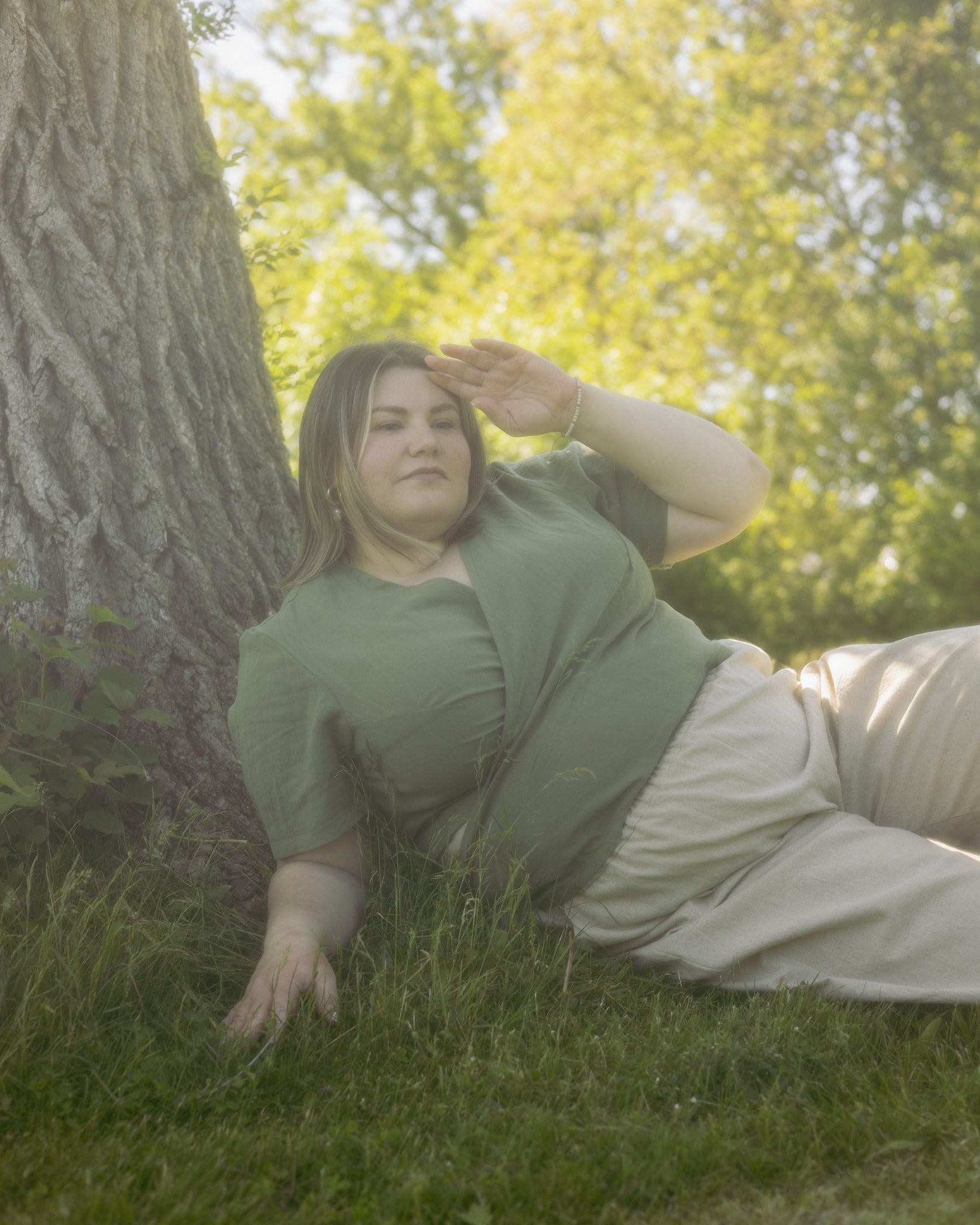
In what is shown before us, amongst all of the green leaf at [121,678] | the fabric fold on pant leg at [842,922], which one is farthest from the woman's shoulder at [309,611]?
the fabric fold on pant leg at [842,922]

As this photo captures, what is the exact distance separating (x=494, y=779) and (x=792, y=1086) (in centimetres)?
86

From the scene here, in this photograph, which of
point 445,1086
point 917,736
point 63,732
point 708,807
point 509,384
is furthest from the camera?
point 509,384

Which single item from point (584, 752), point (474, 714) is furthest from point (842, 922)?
point (474, 714)

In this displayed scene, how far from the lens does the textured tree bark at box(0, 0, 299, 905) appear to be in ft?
9.21

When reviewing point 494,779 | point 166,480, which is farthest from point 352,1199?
point 166,480

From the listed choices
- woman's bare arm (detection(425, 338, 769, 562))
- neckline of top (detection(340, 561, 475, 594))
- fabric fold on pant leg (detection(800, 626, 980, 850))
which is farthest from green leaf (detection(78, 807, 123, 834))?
fabric fold on pant leg (detection(800, 626, 980, 850))

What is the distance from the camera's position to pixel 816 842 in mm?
2328

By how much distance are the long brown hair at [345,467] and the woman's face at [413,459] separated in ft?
0.08

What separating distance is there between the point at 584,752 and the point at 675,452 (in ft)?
2.76

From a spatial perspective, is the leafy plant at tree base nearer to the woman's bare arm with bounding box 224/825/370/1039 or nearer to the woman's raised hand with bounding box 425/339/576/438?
the woman's bare arm with bounding box 224/825/370/1039

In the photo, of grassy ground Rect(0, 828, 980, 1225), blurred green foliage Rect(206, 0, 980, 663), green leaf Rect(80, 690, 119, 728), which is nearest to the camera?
grassy ground Rect(0, 828, 980, 1225)

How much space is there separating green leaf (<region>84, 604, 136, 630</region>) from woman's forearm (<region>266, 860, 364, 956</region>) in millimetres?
695

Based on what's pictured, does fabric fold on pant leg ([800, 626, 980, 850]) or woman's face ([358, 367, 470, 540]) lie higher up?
woman's face ([358, 367, 470, 540])

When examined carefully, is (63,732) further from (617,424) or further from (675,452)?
(675,452)
